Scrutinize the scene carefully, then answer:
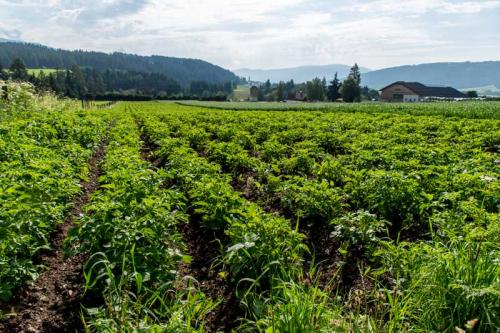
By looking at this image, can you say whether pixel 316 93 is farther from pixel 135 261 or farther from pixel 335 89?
Answer: pixel 135 261

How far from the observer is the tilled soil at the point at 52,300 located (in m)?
3.79

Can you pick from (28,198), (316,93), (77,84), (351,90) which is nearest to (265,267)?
(28,198)

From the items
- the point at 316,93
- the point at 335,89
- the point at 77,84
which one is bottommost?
the point at 316,93

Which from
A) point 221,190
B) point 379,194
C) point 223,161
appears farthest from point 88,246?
point 223,161

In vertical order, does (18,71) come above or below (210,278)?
above

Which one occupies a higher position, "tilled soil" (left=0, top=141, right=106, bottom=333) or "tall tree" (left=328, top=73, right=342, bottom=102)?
"tall tree" (left=328, top=73, right=342, bottom=102)

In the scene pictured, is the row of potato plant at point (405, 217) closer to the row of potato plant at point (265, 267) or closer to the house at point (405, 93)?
the row of potato plant at point (265, 267)

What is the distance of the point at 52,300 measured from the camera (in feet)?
14.1

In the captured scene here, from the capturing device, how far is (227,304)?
4.30 meters

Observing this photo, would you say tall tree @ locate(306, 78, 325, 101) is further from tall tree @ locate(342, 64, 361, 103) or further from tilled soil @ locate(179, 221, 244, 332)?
tilled soil @ locate(179, 221, 244, 332)

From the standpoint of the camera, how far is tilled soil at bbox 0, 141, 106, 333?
3791mm

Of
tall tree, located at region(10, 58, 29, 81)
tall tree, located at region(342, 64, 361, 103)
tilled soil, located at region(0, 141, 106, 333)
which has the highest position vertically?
tall tree, located at region(10, 58, 29, 81)

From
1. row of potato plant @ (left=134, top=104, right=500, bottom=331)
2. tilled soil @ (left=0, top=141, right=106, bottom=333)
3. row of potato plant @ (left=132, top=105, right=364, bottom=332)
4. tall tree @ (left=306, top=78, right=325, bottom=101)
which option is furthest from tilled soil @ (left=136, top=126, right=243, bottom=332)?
tall tree @ (left=306, top=78, right=325, bottom=101)

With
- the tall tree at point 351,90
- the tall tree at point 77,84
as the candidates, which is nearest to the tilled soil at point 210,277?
the tall tree at point 351,90
